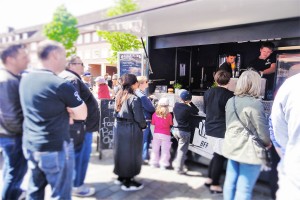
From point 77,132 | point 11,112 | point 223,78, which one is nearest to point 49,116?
point 11,112

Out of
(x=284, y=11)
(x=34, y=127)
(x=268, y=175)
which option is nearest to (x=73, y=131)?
(x=34, y=127)

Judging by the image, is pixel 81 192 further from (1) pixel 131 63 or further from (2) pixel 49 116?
(1) pixel 131 63

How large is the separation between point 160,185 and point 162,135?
32.1 inches

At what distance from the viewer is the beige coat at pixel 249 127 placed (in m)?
2.23

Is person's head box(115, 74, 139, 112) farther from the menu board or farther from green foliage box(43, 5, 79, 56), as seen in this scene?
green foliage box(43, 5, 79, 56)

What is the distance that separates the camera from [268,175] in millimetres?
3137

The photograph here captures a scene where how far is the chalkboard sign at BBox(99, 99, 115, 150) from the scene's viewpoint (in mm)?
4230

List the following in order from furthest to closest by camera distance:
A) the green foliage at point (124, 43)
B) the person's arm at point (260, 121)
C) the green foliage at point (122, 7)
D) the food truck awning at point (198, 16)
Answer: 1. the green foliage at point (122, 7)
2. the green foliage at point (124, 43)
3. the food truck awning at point (198, 16)
4. the person's arm at point (260, 121)

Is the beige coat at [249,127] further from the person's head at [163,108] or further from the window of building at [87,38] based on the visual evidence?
the window of building at [87,38]

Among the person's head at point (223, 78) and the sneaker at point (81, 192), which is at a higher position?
the person's head at point (223, 78)

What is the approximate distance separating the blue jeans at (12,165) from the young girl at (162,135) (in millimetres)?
2029

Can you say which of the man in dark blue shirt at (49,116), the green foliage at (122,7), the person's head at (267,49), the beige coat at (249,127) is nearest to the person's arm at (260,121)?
the beige coat at (249,127)

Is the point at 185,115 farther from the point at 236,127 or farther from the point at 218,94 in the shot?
the point at 236,127

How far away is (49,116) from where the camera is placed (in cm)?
190
